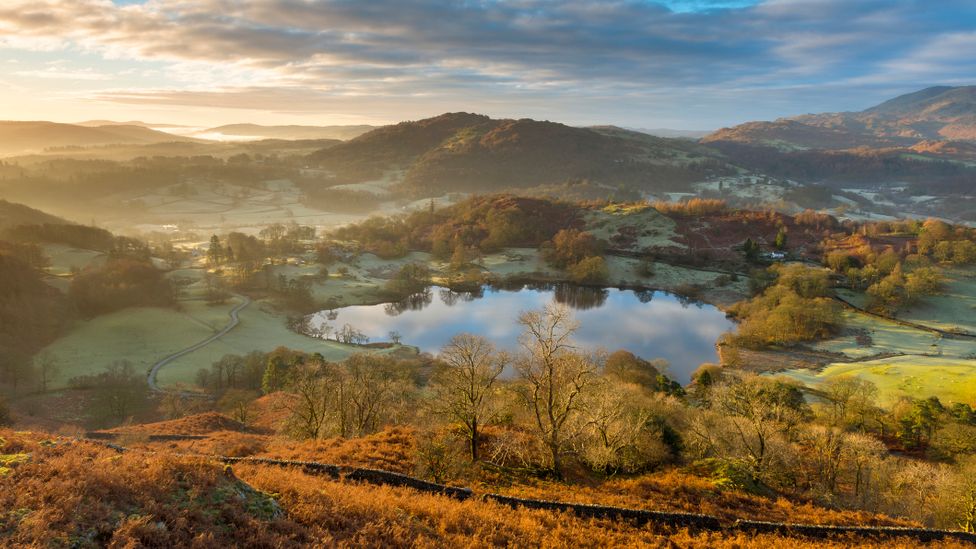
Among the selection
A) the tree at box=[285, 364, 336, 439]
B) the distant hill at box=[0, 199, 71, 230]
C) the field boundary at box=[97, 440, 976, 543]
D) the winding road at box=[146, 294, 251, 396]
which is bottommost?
the winding road at box=[146, 294, 251, 396]

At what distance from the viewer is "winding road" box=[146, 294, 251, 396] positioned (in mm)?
47312

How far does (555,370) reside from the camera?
2100 centimetres

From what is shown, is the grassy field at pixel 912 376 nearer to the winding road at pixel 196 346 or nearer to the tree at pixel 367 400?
the tree at pixel 367 400

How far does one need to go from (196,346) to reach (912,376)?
250ft

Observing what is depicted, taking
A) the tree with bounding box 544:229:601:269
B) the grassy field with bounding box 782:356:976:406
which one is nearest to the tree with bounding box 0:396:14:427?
the grassy field with bounding box 782:356:976:406

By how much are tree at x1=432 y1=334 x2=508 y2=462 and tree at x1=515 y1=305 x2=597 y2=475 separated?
161 centimetres

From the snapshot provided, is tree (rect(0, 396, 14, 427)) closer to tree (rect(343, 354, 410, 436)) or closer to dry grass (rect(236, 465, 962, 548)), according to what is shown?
tree (rect(343, 354, 410, 436))

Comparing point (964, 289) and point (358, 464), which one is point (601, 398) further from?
point (964, 289)

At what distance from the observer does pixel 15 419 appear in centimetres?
3162

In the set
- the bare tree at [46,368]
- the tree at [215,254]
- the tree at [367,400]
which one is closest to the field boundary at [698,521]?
the tree at [367,400]

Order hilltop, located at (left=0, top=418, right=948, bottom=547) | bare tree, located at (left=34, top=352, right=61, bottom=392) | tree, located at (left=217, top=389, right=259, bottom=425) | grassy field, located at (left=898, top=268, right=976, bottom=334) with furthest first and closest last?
grassy field, located at (left=898, top=268, right=976, bottom=334) < bare tree, located at (left=34, top=352, right=61, bottom=392) < tree, located at (left=217, top=389, right=259, bottom=425) < hilltop, located at (left=0, top=418, right=948, bottom=547)

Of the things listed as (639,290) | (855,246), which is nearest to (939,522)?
(639,290)

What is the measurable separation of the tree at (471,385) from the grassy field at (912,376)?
123 feet

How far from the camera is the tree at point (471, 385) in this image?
2212 centimetres
